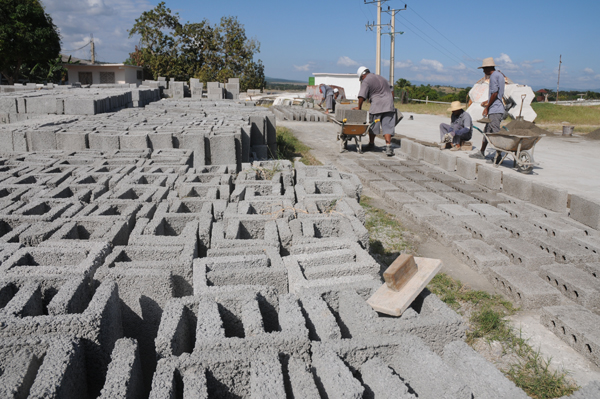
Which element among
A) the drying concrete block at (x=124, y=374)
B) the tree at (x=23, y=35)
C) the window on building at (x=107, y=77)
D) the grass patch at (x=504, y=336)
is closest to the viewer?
the drying concrete block at (x=124, y=374)

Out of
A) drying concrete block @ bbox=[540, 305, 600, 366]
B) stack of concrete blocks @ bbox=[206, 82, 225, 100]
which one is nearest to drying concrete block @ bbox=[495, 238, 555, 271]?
drying concrete block @ bbox=[540, 305, 600, 366]

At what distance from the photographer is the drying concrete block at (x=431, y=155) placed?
8849 millimetres

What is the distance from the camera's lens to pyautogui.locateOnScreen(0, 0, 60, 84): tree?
25781mm

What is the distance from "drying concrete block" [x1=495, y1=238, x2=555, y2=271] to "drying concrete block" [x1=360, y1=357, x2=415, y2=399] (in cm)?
280

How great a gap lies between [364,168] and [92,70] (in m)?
33.6

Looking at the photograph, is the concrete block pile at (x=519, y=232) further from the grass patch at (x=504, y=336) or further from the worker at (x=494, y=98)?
the worker at (x=494, y=98)

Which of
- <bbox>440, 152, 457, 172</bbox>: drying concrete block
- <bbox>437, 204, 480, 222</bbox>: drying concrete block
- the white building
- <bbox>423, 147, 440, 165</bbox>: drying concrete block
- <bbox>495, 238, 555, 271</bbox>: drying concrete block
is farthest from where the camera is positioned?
the white building

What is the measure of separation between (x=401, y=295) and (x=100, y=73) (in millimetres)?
38091

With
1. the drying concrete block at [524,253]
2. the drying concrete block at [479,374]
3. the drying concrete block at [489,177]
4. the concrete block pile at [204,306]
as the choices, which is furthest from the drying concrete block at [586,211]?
the drying concrete block at [479,374]

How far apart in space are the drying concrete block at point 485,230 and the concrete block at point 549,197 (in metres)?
1.11

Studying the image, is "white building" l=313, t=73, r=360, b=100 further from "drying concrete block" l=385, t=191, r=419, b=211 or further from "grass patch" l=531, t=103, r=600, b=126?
"drying concrete block" l=385, t=191, r=419, b=211

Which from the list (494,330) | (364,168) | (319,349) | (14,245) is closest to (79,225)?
(14,245)

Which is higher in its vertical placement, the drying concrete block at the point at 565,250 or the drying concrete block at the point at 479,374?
the drying concrete block at the point at 479,374

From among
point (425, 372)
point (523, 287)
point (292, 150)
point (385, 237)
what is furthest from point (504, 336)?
point (292, 150)
